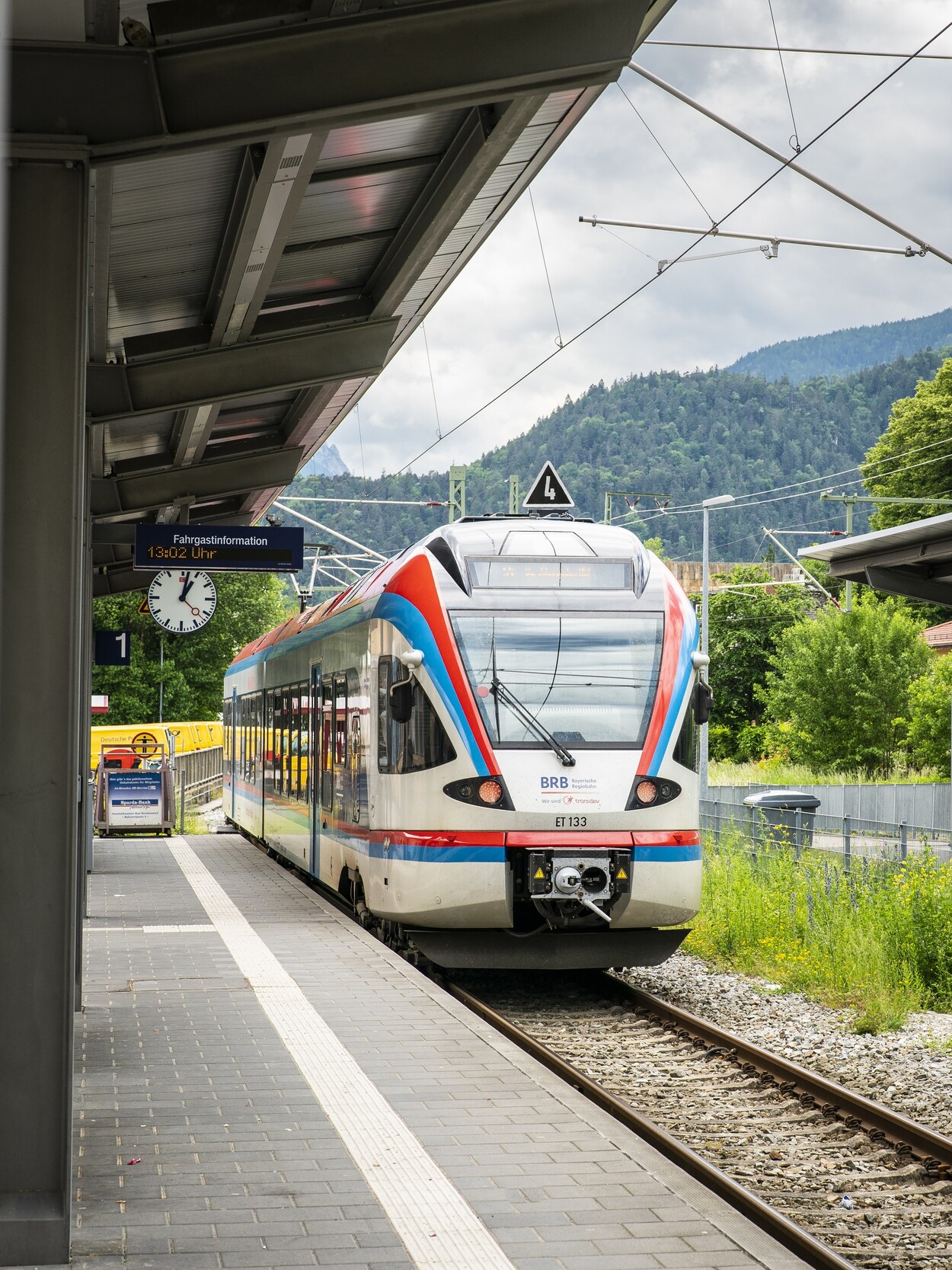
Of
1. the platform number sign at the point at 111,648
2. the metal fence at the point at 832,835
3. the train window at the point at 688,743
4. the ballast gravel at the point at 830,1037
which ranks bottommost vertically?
the ballast gravel at the point at 830,1037

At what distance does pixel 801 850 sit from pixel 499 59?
10.6 metres

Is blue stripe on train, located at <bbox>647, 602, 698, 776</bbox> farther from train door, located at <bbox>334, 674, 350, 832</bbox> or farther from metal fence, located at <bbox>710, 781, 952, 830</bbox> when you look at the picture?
metal fence, located at <bbox>710, 781, 952, 830</bbox>

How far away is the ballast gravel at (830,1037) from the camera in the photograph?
8.75 metres

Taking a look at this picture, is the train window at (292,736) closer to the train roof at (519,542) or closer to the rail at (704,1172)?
the train roof at (519,542)

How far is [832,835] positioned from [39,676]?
35.2ft

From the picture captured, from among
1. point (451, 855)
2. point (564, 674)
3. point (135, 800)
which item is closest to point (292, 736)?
point (564, 674)

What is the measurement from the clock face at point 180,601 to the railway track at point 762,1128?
595 centimetres

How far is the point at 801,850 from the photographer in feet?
48.6

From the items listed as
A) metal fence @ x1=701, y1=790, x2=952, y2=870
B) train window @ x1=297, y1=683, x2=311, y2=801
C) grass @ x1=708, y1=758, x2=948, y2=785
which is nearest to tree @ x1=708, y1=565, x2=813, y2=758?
grass @ x1=708, y1=758, x2=948, y2=785

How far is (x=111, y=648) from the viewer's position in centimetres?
2155

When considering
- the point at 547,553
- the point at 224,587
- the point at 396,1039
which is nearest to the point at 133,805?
the point at 547,553

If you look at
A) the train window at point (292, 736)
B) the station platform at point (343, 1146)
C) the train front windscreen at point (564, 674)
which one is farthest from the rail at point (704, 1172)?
the train window at point (292, 736)

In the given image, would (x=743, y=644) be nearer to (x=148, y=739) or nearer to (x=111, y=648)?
(x=148, y=739)

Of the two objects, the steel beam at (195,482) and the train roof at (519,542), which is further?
the steel beam at (195,482)
